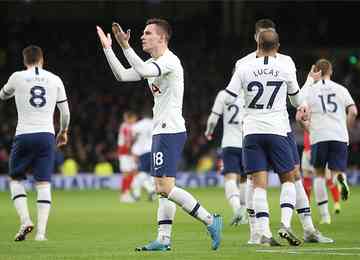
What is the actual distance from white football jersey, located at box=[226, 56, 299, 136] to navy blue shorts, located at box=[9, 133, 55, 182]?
2909 millimetres

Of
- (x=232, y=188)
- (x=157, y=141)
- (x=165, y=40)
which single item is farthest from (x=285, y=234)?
(x=232, y=188)

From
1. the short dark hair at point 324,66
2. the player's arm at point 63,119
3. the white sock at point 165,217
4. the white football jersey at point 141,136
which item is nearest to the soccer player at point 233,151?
the short dark hair at point 324,66

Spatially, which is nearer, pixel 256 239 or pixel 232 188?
pixel 256 239

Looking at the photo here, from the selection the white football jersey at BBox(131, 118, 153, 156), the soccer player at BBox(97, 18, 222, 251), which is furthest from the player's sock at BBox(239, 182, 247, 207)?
the white football jersey at BBox(131, 118, 153, 156)

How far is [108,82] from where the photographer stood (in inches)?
1588

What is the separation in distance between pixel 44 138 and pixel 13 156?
0.50 metres

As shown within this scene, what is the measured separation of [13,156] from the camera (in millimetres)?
14008

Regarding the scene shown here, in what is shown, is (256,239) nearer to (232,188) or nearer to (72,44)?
(232,188)

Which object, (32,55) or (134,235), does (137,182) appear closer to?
(134,235)

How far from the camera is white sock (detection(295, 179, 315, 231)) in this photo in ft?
42.7

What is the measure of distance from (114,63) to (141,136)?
14825 mm

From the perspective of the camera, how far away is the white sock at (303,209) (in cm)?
1300

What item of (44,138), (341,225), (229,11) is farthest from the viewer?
(229,11)

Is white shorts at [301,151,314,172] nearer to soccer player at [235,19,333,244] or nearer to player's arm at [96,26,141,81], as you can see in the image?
soccer player at [235,19,333,244]
